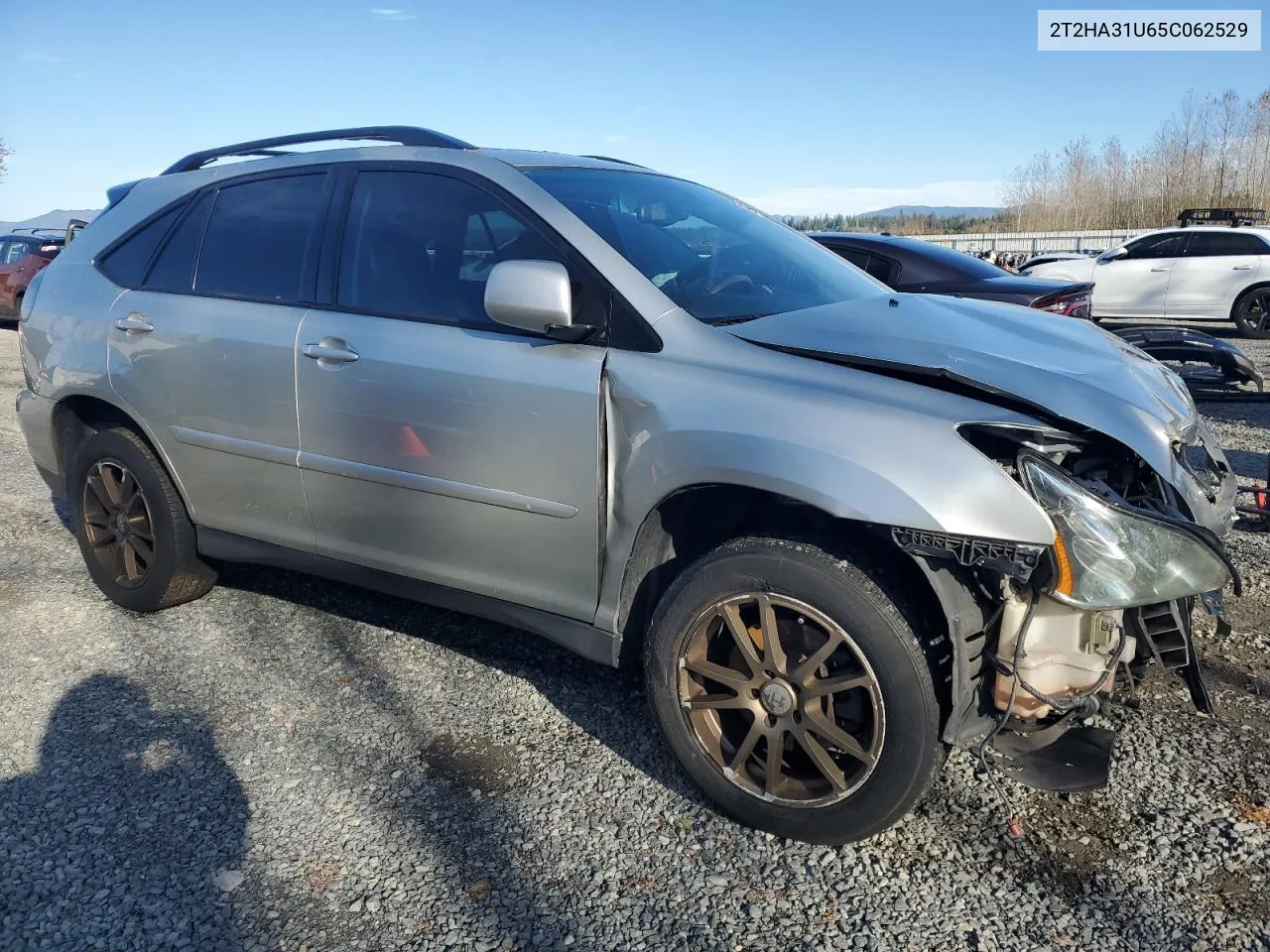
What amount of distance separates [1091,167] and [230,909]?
164ft

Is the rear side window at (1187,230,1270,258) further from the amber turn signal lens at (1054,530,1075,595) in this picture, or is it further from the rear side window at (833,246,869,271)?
the amber turn signal lens at (1054,530,1075,595)

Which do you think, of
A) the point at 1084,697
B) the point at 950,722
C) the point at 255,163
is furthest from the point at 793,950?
the point at 255,163

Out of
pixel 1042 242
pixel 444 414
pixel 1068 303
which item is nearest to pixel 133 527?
pixel 444 414

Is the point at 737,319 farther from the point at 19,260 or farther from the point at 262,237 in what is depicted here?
the point at 19,260

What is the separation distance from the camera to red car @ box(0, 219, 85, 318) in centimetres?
1670

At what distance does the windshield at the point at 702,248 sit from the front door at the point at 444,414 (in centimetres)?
25

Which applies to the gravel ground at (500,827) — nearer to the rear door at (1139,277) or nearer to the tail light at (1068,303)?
the tail light at (1068,303)

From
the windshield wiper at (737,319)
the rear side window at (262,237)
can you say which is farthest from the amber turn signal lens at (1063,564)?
the rear side window at (262,237)

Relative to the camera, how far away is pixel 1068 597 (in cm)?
223

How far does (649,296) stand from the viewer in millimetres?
2826

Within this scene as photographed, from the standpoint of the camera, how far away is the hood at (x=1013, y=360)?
2.45m

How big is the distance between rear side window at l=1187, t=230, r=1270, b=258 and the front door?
1435cm

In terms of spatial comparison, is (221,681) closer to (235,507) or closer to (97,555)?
(235,507)

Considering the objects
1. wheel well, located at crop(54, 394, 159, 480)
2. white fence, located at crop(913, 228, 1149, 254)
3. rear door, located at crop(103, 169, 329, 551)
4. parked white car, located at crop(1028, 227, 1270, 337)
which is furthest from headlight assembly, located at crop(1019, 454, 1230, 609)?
white fence, located at crop(913, 228, 1149, 254)
